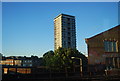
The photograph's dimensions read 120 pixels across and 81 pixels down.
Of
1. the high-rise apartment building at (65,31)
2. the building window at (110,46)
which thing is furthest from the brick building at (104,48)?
the high-rise apartment building at (65,31)

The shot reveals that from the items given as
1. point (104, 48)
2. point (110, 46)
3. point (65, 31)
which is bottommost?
point (104, 48)

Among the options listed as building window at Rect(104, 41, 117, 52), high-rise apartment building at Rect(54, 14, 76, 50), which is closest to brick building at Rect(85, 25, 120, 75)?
building window at Rect(104, 41, 117, 52)

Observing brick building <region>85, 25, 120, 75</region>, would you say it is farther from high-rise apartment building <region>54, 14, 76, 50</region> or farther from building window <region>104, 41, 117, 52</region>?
high-rise apartment building <region>54, 14, 76, 50</region>

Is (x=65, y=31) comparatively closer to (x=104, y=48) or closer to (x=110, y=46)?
(x=110, y=46)

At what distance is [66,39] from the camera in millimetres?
63281

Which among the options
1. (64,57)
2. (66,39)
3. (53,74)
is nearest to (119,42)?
(64,57)

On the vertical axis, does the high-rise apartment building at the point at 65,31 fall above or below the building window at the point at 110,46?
above

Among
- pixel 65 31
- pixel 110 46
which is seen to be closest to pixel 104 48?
pixel 110 46

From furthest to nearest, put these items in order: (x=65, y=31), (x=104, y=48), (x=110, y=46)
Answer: (x=65, y=31) < (x=110, y=46) < (x=104, y=48)

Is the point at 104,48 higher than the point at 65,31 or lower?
lower

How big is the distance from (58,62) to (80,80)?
17.8ft

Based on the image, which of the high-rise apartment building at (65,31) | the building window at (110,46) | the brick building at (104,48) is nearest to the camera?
the brick building at (104,48)

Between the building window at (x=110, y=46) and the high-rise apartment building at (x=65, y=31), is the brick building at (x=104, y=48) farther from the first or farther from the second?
the high-rise apartment building at (x=65, y=31)

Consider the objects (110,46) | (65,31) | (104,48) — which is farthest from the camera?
(65,31)
